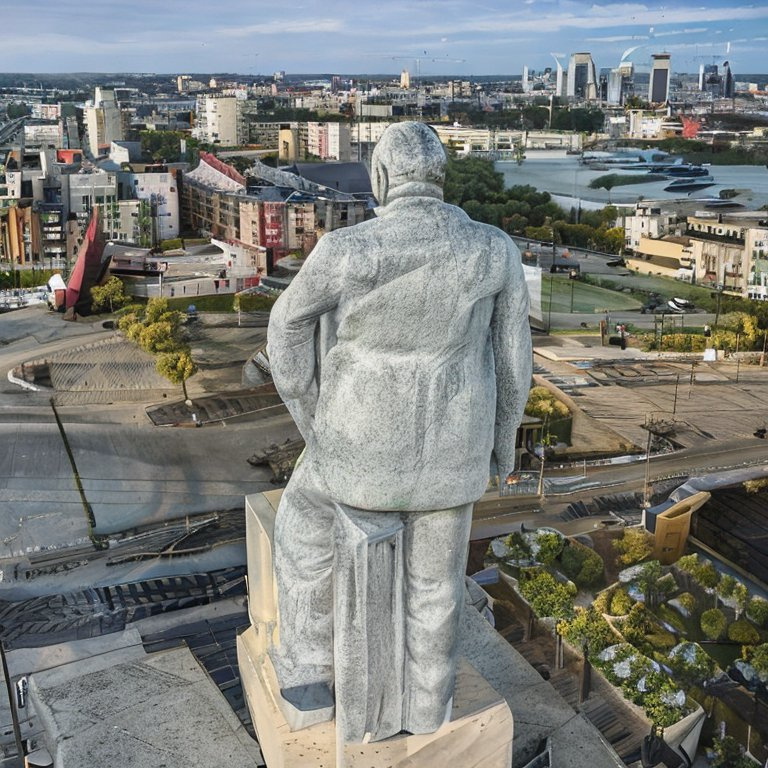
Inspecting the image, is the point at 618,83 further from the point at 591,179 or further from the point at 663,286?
the point at 663,286

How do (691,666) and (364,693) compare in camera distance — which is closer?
(364,693)

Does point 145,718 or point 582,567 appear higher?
point 145,718

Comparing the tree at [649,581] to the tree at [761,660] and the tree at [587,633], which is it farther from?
the tree at [587,633]

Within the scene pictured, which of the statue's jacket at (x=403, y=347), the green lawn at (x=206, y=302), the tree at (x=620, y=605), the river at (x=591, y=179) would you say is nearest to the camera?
the statue's jacket at (x=403, y=347)

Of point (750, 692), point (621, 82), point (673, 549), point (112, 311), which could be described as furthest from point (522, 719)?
point (621, 82)

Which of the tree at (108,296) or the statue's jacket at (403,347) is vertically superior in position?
the statue's jacket at (403,347)

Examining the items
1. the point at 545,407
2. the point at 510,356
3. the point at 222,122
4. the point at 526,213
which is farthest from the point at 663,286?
the point at 222,122

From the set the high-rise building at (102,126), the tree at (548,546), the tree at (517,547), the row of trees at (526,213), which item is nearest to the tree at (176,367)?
the tree at (517,547)
